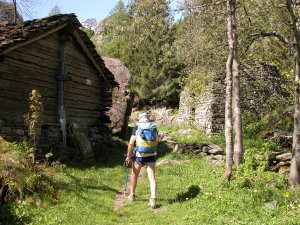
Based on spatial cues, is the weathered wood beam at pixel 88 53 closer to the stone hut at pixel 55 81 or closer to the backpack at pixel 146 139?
the stone hut at pixel 55 81

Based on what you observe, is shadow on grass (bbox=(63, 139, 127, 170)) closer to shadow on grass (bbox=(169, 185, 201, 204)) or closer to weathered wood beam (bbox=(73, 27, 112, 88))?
weathered wood beam (bbox=(73, 27, 112, 88))

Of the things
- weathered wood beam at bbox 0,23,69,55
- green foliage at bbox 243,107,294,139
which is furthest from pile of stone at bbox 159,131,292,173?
weathered wood beam at bbox 0,23,69,55

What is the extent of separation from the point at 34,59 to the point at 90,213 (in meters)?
8.44

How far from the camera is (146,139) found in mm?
9148

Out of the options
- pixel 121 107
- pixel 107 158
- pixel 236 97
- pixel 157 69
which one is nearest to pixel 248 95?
pixel 121 107

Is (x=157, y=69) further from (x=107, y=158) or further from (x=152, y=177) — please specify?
(x=152, y=177)

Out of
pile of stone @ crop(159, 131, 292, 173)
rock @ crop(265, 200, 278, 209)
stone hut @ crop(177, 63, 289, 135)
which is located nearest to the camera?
rock @ crop(265, 200, 278, 209)

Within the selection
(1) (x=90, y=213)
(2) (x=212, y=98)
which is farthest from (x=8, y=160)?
(2) (x=212, y=98)

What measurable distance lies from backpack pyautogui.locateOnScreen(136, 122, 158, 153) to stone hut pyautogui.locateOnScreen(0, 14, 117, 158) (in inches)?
247

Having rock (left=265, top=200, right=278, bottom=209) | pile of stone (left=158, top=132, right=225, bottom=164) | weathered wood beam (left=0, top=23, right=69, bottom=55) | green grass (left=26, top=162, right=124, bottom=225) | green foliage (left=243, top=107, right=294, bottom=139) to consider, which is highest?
weathered wood beam (left=0, top=23, right=69, bottom=55)

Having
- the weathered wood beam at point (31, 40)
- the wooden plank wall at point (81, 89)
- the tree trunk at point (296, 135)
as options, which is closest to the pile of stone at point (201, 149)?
the wooden plank wall at point (81, 89)

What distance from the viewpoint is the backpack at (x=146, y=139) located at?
30.0ft

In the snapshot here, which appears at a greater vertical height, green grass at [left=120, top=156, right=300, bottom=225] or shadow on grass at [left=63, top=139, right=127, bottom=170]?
shadow on grass at [left=63, top=139, right=127, bottom=170]

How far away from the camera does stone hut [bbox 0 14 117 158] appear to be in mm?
13602
